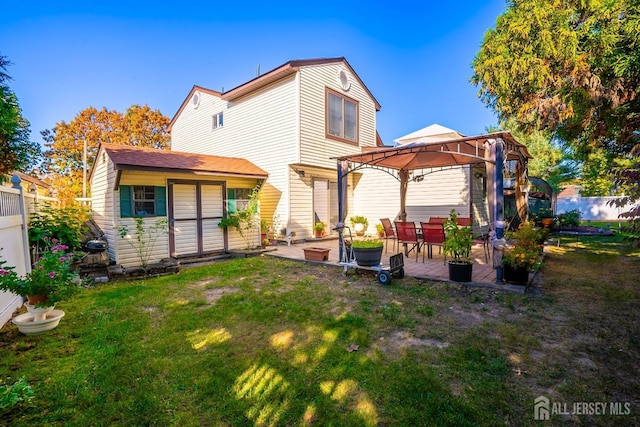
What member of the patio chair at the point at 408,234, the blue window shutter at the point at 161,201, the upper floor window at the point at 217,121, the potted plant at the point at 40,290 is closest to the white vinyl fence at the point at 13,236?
the potted plant at the point at 40,290

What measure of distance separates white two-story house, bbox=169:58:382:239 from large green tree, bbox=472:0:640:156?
524cm

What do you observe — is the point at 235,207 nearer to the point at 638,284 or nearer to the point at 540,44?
the point at 540,44

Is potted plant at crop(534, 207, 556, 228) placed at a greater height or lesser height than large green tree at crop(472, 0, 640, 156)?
lesser

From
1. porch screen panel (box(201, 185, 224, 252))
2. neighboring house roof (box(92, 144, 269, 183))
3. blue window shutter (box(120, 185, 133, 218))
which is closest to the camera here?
neighboring house roof (box(92, 144, 269, 183))

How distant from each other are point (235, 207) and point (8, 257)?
18.6ft

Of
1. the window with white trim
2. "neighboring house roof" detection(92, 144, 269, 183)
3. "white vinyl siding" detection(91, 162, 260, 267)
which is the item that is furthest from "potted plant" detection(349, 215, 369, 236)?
"white vinyl siding" detection(91, 162, 260, 267)

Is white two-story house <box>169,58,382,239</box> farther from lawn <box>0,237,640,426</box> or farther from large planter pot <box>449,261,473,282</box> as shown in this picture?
lawn <box>0,237,640,426</box>

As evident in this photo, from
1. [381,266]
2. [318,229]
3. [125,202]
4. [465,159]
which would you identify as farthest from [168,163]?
[465,159]

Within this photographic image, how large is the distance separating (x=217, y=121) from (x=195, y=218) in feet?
23.5

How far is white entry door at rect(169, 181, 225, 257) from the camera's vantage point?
8.13 m

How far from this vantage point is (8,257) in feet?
13.4

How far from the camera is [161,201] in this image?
25.8ft

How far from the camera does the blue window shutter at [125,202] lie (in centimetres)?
725

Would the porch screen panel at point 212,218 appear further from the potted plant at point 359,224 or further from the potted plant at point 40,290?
A: the potted plant at point 359,224
